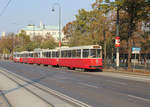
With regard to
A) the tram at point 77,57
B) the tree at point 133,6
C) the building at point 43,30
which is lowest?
the tram at point 77,57

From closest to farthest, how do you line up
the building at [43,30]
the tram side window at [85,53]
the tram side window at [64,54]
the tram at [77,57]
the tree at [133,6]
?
the tree at [133,6], the tram at [77,57], the tram side window at [85,53], the tram side window at [64,54], the building at [43,30]

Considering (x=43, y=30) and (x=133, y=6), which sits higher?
(x=43, y=30)

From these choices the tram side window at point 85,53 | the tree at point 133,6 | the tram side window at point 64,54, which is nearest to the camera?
the tree at point 133,6

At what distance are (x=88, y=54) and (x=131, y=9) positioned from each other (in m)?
7.06

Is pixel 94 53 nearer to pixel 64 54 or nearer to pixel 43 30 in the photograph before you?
pixel 64 54

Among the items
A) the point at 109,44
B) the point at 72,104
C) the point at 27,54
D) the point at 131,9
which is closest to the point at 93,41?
the point at 109,44

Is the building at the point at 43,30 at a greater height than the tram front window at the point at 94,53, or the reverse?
the building at the point at 43,30

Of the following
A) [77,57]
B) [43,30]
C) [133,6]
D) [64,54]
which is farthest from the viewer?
[43,30]

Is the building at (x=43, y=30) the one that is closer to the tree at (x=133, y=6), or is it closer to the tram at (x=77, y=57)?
the tram at (x=77, y=57)

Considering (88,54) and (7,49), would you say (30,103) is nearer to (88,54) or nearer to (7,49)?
(88,54)

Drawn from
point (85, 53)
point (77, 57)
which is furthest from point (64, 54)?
point (85, 53)

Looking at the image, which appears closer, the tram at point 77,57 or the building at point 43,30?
the tram at point 77,57

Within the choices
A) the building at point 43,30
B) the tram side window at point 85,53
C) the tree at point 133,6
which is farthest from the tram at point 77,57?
the building at point 43,30

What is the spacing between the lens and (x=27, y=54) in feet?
201
